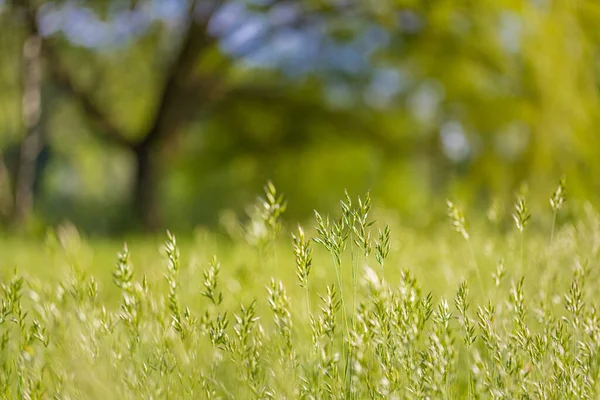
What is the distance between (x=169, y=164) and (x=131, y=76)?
4.94 metres

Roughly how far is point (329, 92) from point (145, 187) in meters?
4.85

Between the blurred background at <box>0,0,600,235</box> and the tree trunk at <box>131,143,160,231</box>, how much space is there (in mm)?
33

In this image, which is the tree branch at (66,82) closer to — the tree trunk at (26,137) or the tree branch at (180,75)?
the tree branch at (180,75)

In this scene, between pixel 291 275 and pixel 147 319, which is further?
pixel 291 275

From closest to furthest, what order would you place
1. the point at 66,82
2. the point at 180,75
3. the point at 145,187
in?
the point at 66,82 < the point at 180,75 < the point at 145,187

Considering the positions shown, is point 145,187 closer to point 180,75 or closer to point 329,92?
point 180,75

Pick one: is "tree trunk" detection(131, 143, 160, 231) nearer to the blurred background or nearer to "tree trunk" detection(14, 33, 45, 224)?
the blurred background

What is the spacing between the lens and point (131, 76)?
20094 mm

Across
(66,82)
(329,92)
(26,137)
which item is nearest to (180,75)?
(66,82)

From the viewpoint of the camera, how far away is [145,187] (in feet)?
47.3

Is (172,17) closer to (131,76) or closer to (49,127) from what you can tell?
(131,76)

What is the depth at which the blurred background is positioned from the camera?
959 centimetres

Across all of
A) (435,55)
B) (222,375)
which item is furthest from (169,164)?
(222,375)

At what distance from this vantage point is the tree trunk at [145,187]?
46.8ft
